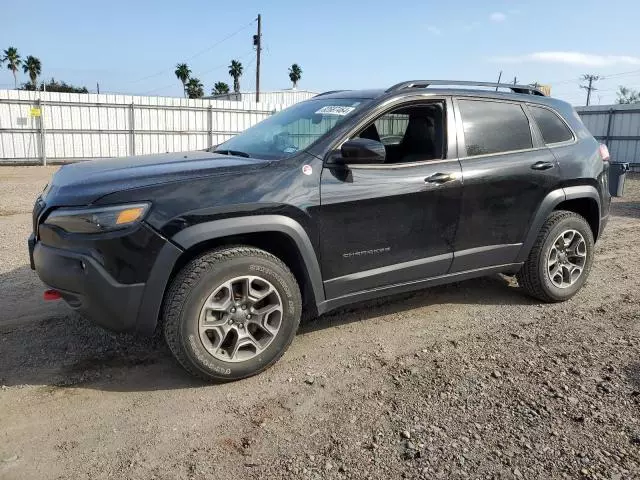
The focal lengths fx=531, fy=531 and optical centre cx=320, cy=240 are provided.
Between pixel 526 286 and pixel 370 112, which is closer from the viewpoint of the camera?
pixel 370 112

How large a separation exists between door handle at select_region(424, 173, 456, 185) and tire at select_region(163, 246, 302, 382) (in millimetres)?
1291

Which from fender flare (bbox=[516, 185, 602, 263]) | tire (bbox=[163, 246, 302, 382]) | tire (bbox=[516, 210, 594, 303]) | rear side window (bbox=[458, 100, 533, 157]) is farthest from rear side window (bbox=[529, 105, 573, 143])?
tire (bbox=[163, 246, 302, 382])

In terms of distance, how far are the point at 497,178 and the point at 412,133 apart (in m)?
0.77

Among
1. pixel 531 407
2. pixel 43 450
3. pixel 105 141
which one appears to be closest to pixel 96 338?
pixel 43 450

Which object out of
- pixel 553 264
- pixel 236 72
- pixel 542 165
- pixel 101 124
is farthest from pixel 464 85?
pixel 236 72

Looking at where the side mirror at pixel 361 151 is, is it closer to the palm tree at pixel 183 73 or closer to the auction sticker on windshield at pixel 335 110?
the auction sticker on windshield at pixel 335 110

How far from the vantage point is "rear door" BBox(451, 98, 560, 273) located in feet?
13.6

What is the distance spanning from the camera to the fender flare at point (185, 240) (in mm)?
3074

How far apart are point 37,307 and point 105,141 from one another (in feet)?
59.3

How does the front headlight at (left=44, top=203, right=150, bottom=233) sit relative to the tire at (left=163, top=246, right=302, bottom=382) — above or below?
above

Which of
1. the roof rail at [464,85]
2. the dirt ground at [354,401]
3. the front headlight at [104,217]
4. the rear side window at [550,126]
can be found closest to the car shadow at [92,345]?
the dirt ground at [354,401]

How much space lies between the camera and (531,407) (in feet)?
9.98

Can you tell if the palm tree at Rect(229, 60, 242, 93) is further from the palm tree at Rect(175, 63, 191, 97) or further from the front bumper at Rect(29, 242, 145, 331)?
the front bumper at Rect(29, 242, 145, 331)

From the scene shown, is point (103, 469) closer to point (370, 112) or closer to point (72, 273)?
point (72, 273)
